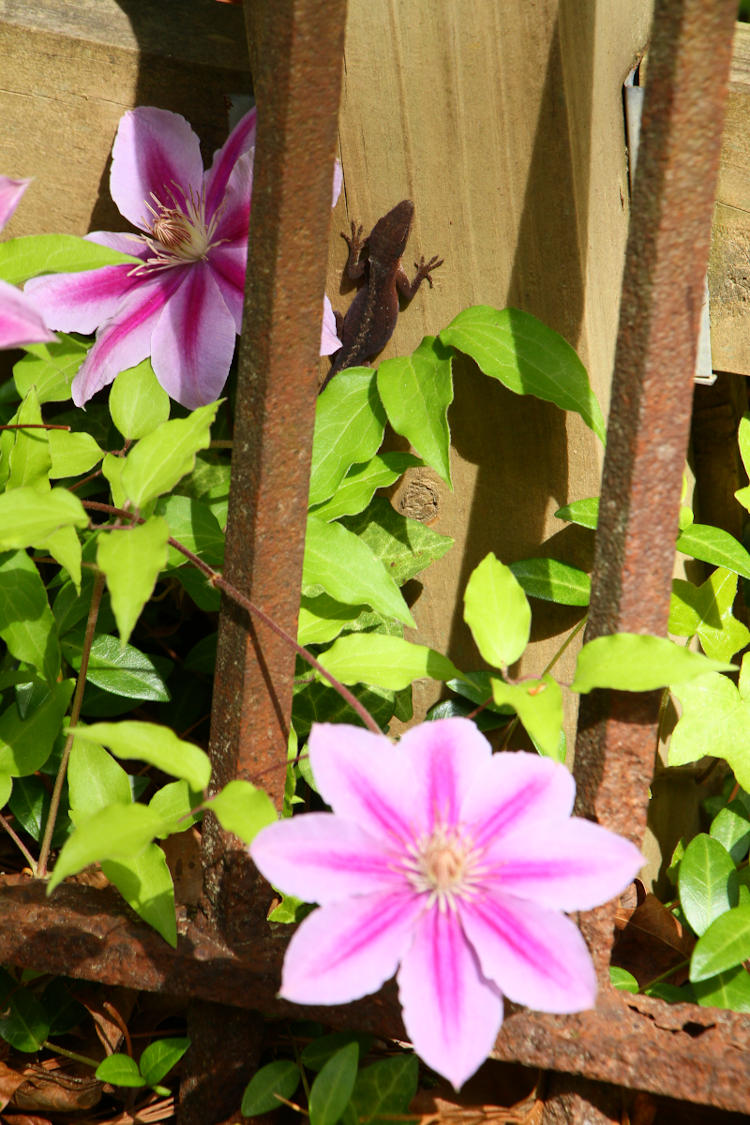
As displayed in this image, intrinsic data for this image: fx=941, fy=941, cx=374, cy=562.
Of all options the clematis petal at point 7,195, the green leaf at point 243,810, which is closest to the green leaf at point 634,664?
the green leaf at point 243,810

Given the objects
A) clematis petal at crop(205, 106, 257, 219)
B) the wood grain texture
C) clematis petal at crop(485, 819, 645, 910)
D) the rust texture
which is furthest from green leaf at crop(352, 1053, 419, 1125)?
clematis petal at crop(205, 106, 257, 219)

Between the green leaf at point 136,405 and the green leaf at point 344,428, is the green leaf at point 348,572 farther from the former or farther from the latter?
the green leaf at point 136,405

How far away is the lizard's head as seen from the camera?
0.96m

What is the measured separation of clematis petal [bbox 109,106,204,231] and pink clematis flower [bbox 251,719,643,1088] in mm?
661

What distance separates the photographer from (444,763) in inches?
26.6

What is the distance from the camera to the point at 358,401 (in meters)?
0.99

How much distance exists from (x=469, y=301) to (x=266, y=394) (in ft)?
1.17

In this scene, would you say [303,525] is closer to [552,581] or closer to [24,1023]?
[552,581]

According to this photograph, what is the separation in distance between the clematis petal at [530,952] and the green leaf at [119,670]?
0.45 meters

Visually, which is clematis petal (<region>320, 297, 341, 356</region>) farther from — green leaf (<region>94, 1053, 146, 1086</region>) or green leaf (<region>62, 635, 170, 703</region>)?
green leaf (<region>94, 1053, 146, 1086</region>)

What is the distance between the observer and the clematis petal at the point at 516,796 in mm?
646

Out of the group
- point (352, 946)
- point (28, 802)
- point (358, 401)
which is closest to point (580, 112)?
point (358, 401)

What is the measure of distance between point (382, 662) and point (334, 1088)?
0.33 m

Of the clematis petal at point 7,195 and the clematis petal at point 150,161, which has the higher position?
the clematis petal at point 150,161
